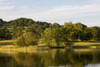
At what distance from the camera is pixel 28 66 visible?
40844 mm

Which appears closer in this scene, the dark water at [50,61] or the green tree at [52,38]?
the dark water at [50,61]

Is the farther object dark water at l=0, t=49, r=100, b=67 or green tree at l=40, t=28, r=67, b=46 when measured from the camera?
green tree at l=40, t=28, r=67, b=46

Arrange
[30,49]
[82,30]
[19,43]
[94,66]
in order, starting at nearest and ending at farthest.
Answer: [94,66], [30,49], [19,43], [82,30]

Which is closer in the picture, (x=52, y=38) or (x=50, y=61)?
(x=50, y=61)

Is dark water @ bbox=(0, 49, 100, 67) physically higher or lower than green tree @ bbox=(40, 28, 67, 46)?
lower

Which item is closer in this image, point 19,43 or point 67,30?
point 19,43

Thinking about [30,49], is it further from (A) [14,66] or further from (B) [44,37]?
(A) [14,66]

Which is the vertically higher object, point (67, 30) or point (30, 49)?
point (67, 30)

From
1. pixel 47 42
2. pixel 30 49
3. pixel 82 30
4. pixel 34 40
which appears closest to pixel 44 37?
pixel 47 42

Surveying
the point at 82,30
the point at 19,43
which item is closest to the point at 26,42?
the point at 19,43

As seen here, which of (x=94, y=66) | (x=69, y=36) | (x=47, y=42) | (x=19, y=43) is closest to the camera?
(x=94, y=66)

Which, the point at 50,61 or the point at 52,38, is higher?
the point at 52,38

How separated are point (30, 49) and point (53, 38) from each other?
81.9 feet

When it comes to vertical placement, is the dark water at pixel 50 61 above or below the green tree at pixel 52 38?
below
